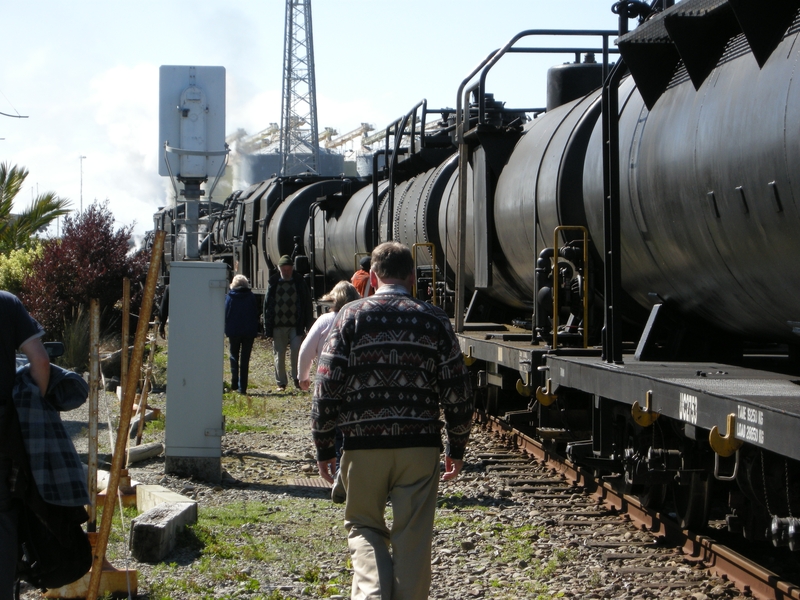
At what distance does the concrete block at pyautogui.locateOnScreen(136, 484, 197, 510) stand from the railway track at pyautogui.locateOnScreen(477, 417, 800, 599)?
Answer: 2.56 metres

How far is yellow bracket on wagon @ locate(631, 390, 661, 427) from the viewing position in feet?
16.7

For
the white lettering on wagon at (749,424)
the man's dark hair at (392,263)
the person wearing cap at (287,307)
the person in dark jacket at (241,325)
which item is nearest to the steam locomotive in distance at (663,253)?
the white lettering on wagon at (749,424)

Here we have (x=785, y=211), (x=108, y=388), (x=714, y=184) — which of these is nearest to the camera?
(x=785, y=211)

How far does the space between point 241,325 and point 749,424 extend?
35.0ft

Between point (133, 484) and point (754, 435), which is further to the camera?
point (133, 484)

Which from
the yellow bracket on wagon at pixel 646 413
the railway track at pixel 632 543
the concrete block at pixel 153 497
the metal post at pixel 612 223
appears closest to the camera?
the yellow bracket on wagon at pixel 646 413

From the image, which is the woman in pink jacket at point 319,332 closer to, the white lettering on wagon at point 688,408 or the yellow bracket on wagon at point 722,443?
the white lettering on wagon at point 688,408

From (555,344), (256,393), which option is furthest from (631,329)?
(256,393)

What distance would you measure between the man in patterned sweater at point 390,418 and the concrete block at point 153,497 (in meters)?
2.71

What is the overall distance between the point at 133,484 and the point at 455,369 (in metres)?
3.96

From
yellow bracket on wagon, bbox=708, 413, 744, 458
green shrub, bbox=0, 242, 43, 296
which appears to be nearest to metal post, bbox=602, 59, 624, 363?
yellow bracket on wagon, bbox=708, 413, 744, 458

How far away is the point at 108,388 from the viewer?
14.0m

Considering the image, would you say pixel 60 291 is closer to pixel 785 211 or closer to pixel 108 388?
pixel 108 388

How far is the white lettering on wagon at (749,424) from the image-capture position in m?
3.92
